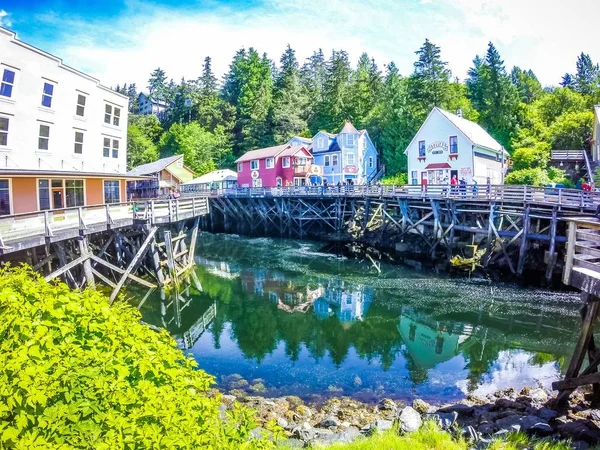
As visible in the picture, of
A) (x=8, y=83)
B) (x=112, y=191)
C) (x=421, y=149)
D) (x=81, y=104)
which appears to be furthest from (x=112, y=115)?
(x=421, y=149)

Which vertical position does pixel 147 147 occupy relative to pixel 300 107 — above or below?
below

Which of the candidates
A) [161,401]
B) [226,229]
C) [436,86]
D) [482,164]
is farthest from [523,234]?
[436,86]

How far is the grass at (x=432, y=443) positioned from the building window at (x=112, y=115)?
2173 cm

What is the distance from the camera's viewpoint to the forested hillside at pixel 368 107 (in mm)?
46531

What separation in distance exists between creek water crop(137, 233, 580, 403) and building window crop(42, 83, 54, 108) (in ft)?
34.3

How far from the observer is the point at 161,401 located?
2762mm

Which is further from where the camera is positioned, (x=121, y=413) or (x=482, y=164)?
(x=482, y=164)

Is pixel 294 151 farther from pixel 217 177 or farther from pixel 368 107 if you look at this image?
pixel 368 107

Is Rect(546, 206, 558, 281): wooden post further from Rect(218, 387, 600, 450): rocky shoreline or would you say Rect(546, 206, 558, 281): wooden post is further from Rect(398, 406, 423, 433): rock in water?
Rect(398, 406, 423, 433): rock in water

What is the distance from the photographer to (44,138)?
1830cm

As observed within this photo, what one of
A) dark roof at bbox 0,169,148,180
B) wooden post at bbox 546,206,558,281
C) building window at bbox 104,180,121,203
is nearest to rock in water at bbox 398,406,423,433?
wooden post at bbox 546,206,558,281

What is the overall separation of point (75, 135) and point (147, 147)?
193 feet

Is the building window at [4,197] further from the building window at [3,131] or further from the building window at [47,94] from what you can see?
the building window at [47,94]

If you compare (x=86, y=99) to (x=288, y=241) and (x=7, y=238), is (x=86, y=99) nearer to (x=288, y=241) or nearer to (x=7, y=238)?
(x=7, y=238)
